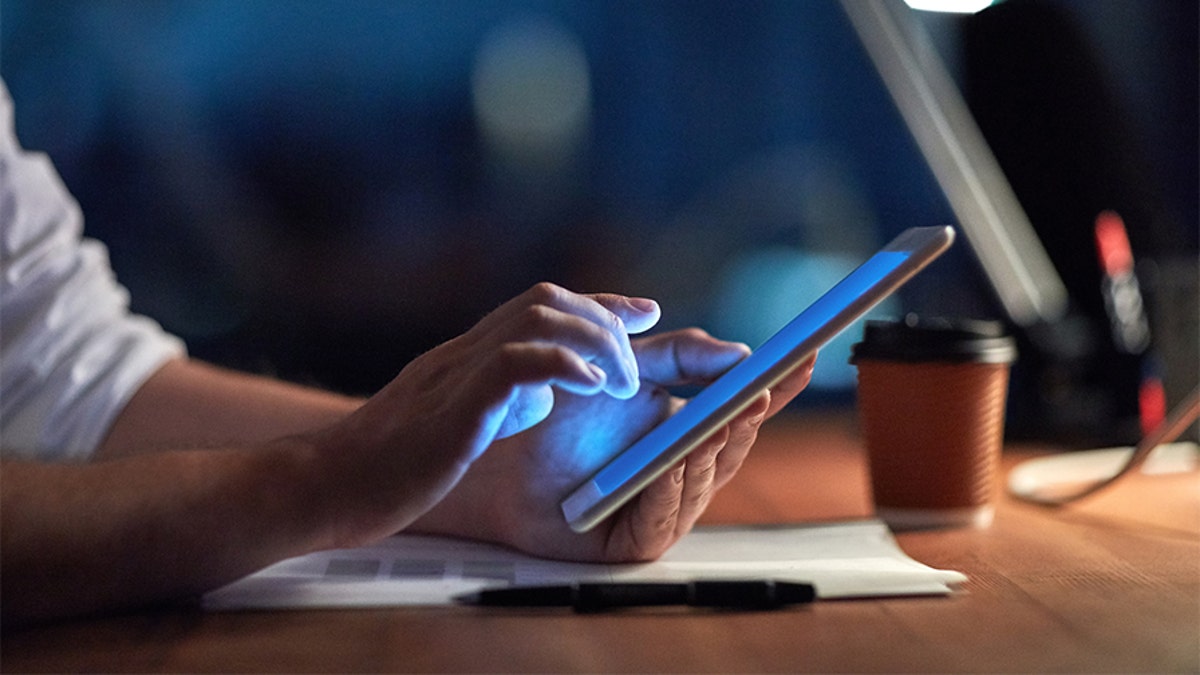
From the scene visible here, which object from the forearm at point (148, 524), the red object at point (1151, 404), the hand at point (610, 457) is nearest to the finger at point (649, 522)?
the hand at point (610, 457)

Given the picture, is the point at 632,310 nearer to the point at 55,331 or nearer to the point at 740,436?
the point at 740,436

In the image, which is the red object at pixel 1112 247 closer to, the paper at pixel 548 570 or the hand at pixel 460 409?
the paper at pixel 548 570

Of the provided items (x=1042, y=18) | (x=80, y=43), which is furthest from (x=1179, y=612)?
(x=80, y=43)

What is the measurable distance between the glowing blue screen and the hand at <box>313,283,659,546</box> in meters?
0.03

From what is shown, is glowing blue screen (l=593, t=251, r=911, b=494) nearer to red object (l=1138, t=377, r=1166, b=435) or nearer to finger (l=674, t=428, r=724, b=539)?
finger (l=674, t=428, r=724, b=539)

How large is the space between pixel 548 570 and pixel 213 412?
300mm

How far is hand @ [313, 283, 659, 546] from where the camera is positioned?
1.35ft

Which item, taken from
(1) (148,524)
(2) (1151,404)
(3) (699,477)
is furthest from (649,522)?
(2) (1151,404)

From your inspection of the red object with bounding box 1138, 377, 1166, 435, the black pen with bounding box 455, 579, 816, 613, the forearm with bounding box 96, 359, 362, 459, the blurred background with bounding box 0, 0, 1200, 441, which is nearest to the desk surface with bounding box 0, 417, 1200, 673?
the black pen with bounding box 455, 579, 816, 613

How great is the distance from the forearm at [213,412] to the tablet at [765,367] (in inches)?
10.1

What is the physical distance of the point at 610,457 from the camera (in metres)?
0.50

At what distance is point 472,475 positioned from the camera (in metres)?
0.57

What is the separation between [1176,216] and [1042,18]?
0.98 ft

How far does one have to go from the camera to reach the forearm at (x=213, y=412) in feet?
2.15
